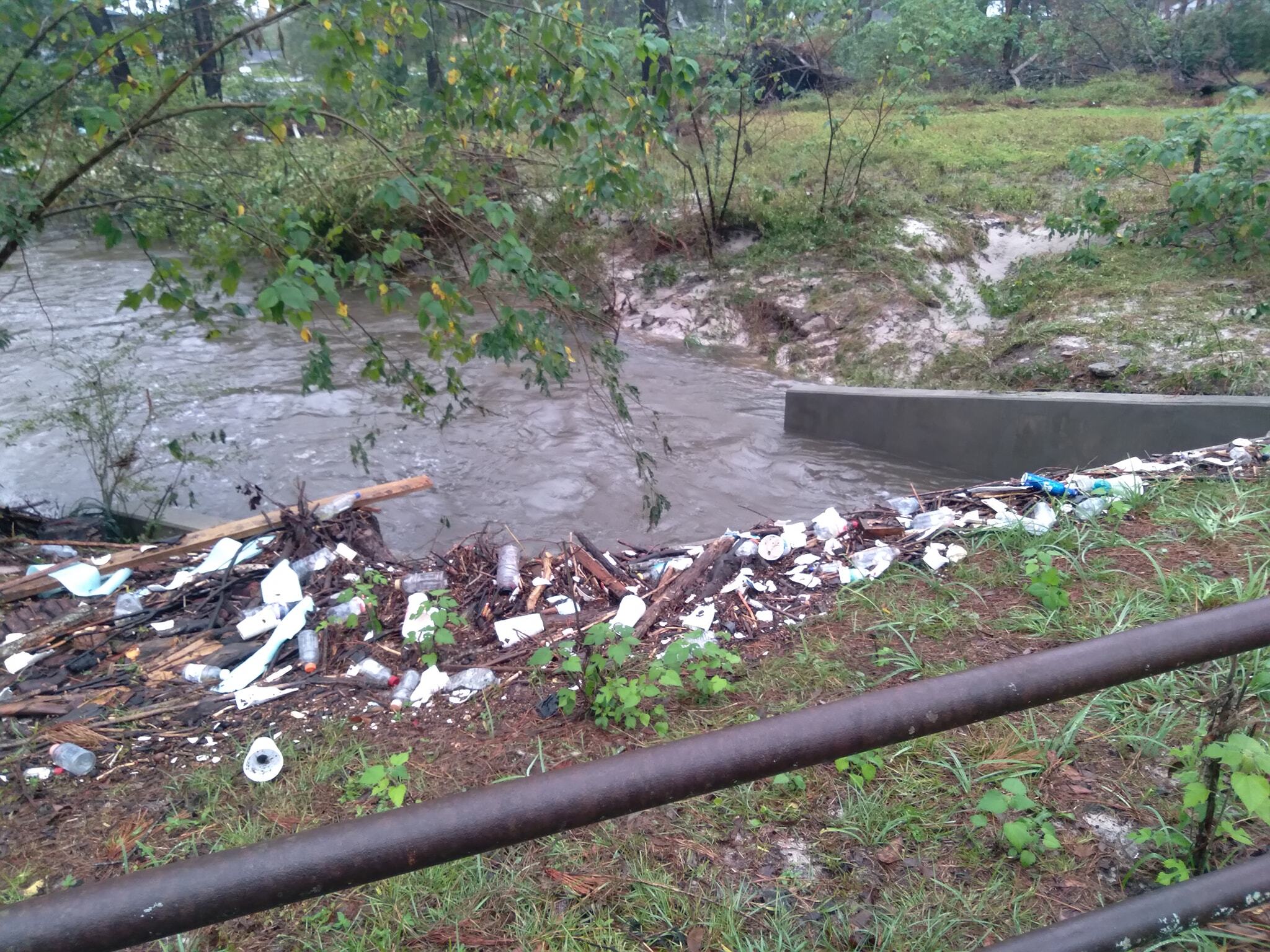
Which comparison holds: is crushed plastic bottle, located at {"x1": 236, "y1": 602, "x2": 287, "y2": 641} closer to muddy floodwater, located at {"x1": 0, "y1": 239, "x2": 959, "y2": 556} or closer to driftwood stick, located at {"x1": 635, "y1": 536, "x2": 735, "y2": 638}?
driftwood stick, located at {"x1": 635, "y1": 536, "x2": 735, "y2": 638}

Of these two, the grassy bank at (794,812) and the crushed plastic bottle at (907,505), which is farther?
the crushed plastic bottle at (907,505)

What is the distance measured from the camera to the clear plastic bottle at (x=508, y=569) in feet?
15.1

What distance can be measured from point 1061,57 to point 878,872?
26.6 metres

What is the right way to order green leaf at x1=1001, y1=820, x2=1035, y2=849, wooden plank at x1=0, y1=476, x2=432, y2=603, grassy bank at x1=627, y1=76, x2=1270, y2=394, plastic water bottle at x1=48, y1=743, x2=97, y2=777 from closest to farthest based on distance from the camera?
green leaf at x1=1001, y1=820, x2=1035, y2=849
plastic water bottle at x1=48, y1=743, x2=97, y2=777
wooden plank at x1=0, y1=476, x2=432, y2=603
grassy bank at x1=627, y1=76, x2=1270, y2=394

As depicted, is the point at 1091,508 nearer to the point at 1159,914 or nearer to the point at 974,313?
the point at 1159,914

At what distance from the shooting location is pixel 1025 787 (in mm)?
2555

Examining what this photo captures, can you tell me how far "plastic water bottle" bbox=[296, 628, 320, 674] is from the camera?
4.05m

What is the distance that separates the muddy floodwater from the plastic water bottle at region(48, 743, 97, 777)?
3.59 m

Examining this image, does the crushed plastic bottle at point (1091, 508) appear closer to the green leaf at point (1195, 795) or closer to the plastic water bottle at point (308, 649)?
the green leaf at point (1195, 795)

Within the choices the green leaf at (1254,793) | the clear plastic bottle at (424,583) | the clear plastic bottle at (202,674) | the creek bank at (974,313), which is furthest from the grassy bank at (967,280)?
the clear plastic bottle at (202,674)

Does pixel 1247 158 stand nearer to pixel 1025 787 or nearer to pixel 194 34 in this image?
pixel 1025 787

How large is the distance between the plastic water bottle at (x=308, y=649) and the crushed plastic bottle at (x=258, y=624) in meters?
0.22

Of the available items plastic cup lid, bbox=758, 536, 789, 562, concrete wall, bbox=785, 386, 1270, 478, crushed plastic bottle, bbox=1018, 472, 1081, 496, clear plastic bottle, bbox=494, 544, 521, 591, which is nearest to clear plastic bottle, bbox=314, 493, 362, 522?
clear plastic bottle, bbox=494, 544, 521, 591

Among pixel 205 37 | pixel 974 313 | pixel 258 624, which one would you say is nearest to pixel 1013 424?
pixel 974 313
